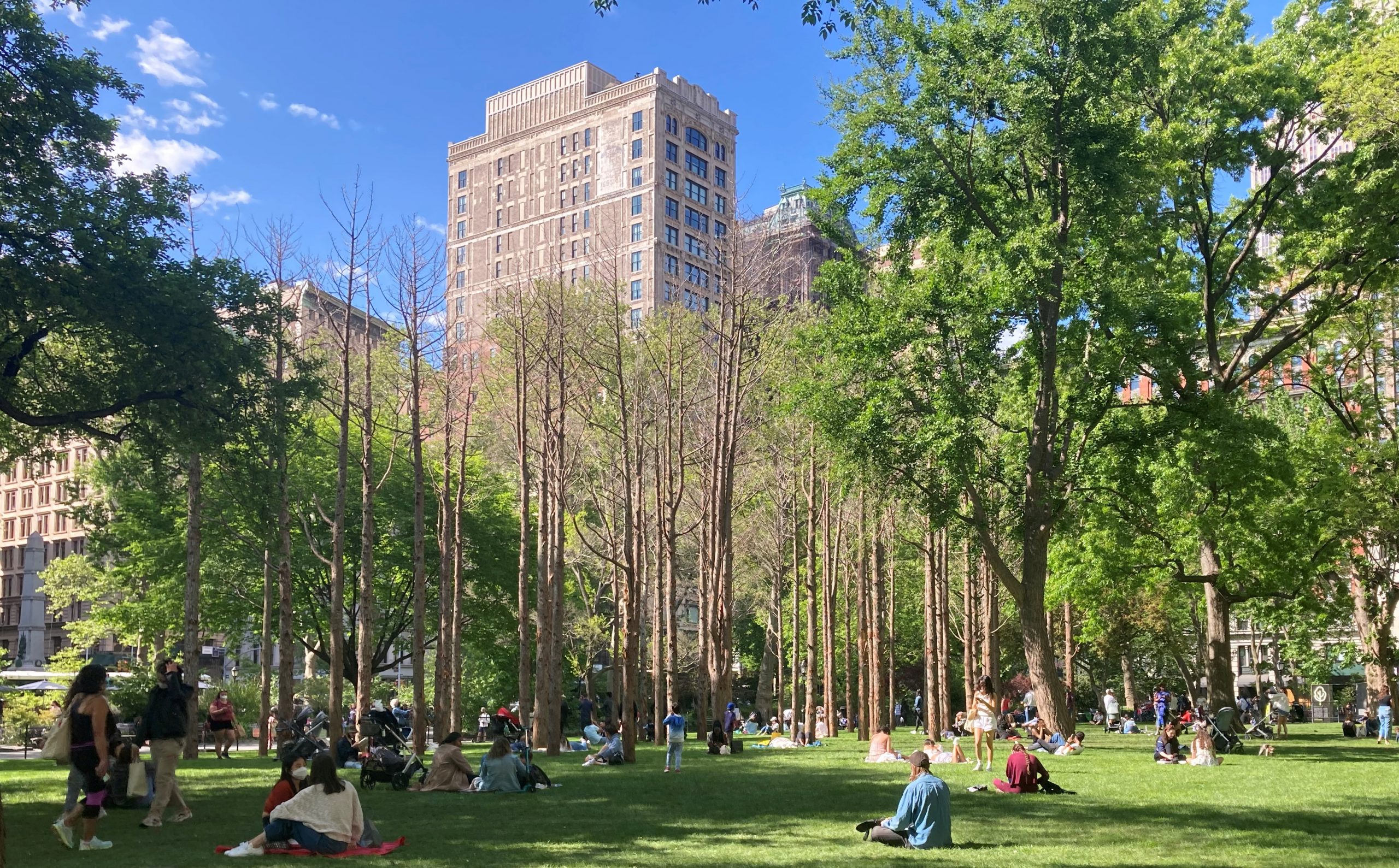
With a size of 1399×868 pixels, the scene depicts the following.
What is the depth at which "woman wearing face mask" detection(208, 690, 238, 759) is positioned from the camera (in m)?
27.3

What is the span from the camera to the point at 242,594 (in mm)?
40031

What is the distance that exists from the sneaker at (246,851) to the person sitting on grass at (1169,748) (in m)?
18.4

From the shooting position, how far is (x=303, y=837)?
12.2 metres

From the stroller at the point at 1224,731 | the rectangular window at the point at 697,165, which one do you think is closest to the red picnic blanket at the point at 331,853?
the stroller at the point at 1224,731

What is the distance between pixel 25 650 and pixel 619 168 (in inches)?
2420

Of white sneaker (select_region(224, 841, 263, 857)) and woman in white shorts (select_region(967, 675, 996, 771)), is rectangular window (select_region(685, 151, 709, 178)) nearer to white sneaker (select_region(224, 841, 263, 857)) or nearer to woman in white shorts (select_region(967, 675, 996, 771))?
woman in white shorts (select_region(967, 675, 996, 771))

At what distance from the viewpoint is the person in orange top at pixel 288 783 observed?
1302cm

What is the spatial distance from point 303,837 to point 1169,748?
18436mm

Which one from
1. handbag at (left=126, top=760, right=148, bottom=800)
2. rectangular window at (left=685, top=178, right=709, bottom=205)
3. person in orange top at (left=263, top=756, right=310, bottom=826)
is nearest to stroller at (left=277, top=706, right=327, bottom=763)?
person in orange top at (left=263, top=756, right=310, bottom=826)

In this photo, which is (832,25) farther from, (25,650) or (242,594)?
(25,650)

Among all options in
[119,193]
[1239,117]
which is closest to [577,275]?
[1239,117]

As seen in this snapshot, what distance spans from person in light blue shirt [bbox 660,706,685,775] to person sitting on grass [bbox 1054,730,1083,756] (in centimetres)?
931

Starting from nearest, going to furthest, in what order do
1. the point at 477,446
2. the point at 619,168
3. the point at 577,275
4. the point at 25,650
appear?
the point at 477,446 → the point at 25,650 → the point at 577,275 → the point at 619,168

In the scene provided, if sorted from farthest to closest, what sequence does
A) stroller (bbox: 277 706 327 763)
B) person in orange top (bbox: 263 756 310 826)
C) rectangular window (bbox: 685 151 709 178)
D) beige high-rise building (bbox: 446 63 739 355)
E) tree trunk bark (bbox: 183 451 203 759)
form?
rectangular window (bbox: 685 151 709 178), beige high-rise building (bbox: 446 63 739 355), tree trunk bark (bbox: 183 451 203 759), stroller (bbox: 277 706 327 763), person in orange top (bbox: 263 756 310 826)
